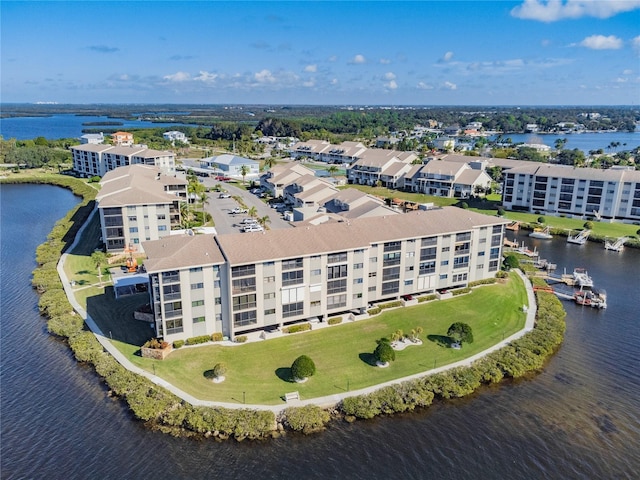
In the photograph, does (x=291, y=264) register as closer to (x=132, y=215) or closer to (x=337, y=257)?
(x=337, y=257)

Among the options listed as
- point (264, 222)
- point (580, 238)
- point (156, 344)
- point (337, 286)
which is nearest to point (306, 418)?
point (156, 344)

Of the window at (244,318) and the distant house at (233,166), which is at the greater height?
the distant house at (233,166)

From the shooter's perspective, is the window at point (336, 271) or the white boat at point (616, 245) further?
the white boat at point (616, 245)

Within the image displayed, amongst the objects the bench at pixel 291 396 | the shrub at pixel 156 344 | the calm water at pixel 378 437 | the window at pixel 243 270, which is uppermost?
the window at pixel 243 270

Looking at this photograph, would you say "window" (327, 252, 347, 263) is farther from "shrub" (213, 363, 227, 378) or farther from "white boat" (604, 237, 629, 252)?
"white boat" (604, 237, 629, 252)

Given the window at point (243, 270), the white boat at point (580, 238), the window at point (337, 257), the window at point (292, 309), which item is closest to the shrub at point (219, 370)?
the window at point (243, 270)

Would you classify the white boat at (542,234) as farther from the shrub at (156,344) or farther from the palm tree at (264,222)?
the shrub at (156,344)

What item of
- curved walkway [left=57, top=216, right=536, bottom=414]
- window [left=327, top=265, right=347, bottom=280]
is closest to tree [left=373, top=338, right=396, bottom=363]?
curved walkway [left=57, top=216, right=536, bottom=414]
